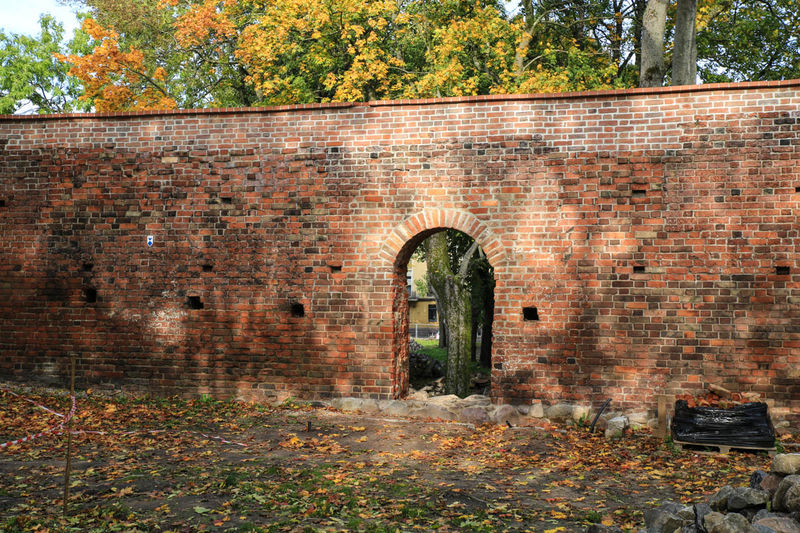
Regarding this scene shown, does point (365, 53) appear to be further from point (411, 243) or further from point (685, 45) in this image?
point (411, 243)

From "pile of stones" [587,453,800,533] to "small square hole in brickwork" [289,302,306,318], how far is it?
5.65m

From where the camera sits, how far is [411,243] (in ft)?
30.3

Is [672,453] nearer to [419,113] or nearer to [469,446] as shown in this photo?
[469,446]

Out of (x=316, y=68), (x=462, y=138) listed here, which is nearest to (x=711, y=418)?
(x=462, y=138)

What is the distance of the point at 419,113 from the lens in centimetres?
899

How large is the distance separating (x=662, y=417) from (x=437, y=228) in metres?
3.97

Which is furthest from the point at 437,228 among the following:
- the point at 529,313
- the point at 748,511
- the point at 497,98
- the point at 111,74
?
the point at 111,74

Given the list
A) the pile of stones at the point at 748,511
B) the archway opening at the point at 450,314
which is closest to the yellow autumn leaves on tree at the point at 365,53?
the archway opening at the point at 450,314

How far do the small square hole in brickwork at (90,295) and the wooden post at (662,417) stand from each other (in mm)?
8548

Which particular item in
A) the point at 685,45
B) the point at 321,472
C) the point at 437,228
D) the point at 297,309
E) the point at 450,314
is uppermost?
the point at 685,45

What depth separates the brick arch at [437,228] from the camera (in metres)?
8.77

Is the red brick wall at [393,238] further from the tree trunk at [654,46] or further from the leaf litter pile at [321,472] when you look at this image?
the tree trunk at [654,46]

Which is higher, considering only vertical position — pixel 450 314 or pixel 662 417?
pixel 450 314

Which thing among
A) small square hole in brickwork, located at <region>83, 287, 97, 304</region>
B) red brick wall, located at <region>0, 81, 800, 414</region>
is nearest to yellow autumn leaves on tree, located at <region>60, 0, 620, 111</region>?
red brick wall, located at <region>0, 81, 800, 414</region>
